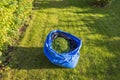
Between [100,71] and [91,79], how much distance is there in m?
0.67

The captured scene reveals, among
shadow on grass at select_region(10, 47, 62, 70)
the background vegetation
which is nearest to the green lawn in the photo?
shadow on grass at select_region(10, 47, 62, 70)

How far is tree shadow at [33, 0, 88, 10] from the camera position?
50.0ft

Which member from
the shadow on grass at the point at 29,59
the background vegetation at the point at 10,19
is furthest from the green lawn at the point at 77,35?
the background vegetation at the point at 10,19

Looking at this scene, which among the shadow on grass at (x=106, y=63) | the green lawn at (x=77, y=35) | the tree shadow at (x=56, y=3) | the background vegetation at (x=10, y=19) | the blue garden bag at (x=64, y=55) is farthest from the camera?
the tree shadow at (x=56, y=3)

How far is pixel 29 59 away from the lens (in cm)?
1023

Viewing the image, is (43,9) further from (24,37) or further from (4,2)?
(4,2)

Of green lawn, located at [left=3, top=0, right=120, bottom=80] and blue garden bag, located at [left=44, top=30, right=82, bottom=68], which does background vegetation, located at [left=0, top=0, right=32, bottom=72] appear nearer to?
green lawn, located at [left=3, top=0, right=120, bottom=80]

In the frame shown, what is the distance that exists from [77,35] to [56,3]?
4187 mm

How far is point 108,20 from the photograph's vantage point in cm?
1415

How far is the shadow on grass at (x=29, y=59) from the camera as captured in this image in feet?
32.3

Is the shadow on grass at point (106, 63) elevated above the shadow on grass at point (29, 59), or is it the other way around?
the shadow on grass at point (29, 59)

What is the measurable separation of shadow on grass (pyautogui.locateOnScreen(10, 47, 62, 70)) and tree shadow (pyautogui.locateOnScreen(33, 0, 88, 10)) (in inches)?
185

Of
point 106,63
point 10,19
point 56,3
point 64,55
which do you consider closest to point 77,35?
point 106,63

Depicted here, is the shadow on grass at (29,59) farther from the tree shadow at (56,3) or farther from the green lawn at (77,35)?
the tree shadow at (56,3)
